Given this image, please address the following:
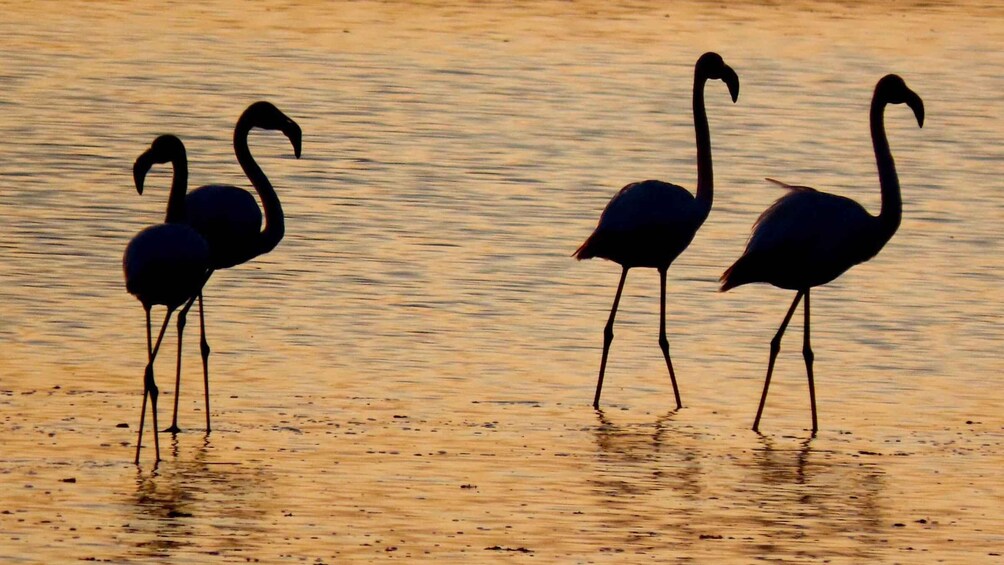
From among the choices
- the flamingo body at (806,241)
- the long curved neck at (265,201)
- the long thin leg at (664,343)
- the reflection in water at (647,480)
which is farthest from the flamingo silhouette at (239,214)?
the flamingo body at (806,241)

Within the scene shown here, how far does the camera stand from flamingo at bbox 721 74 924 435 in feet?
36.1

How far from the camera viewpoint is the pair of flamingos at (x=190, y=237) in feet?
31.8

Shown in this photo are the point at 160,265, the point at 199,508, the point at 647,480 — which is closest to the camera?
the point at 199,508

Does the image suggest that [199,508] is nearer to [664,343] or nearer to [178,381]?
[178,381]

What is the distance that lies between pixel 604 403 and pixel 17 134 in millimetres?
9232

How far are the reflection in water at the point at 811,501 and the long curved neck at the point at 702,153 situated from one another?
200 cm

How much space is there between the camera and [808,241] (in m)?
11.0

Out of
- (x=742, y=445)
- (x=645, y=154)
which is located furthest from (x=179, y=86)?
(x=742, y=445)

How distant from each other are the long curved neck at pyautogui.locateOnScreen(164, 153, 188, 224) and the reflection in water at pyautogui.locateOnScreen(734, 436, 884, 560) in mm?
2951

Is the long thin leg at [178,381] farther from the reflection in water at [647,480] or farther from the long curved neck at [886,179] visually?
the long curved neck at [886,179]

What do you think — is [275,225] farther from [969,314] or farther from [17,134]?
[17,134]

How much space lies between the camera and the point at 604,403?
10977 mm

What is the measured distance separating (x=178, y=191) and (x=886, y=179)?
371 cm

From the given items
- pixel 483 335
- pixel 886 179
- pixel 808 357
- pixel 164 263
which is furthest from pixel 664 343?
pixel 164 263
